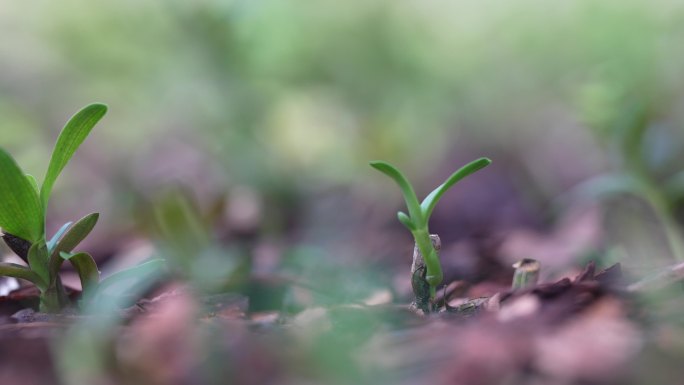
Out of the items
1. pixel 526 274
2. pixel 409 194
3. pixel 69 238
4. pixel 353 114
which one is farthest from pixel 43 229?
pixel 353 114

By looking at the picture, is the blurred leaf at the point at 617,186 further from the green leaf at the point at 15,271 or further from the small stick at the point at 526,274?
the green leaf at the point at 15,271

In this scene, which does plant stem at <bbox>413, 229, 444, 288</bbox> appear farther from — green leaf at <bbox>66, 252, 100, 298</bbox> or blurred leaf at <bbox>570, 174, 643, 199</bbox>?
blurred leaf at <bbox>570, 174, 643, 199</bbox>

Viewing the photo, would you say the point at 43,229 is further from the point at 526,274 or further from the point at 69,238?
the point at 526,274

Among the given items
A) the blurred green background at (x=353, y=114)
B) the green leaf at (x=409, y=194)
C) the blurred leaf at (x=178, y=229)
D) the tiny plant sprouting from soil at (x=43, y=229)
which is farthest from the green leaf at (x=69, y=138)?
the blurred green background at (x=353, y=114)

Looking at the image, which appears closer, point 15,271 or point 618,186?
point 15,271

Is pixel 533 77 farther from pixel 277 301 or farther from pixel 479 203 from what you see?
pixel 277 301
